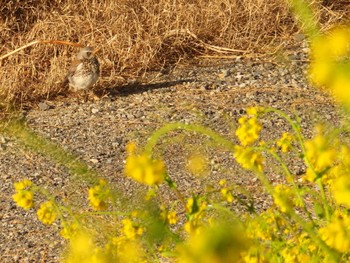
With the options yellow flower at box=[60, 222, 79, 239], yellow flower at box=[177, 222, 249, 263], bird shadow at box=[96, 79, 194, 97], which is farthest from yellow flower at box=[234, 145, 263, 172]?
bird shadow at box=[96, 79, 194, 97]

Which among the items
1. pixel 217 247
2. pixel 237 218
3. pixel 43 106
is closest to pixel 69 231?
pixel 237 218

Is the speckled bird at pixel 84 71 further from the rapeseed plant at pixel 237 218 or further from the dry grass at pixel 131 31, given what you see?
the rapeseed plant at pixel 237 218

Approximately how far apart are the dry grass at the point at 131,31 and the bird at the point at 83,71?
15cm

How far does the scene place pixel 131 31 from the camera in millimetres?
8461

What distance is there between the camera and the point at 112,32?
27.7 ft

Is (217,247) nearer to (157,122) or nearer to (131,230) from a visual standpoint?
(131,230)

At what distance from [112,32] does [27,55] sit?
77 centimetres

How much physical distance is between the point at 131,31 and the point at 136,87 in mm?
656

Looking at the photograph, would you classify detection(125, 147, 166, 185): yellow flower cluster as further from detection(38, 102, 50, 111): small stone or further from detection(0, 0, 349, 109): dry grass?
detection(0, 0, 349, 109): dry grass

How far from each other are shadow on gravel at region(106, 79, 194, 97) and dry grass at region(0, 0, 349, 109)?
134 mm

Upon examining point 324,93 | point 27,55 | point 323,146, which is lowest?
point 27,55

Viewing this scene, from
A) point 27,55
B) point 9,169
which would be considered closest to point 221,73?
point 27,55

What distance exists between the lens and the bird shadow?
7914 millimetres

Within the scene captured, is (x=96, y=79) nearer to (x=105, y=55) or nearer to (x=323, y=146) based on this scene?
(x=105, y=55)
